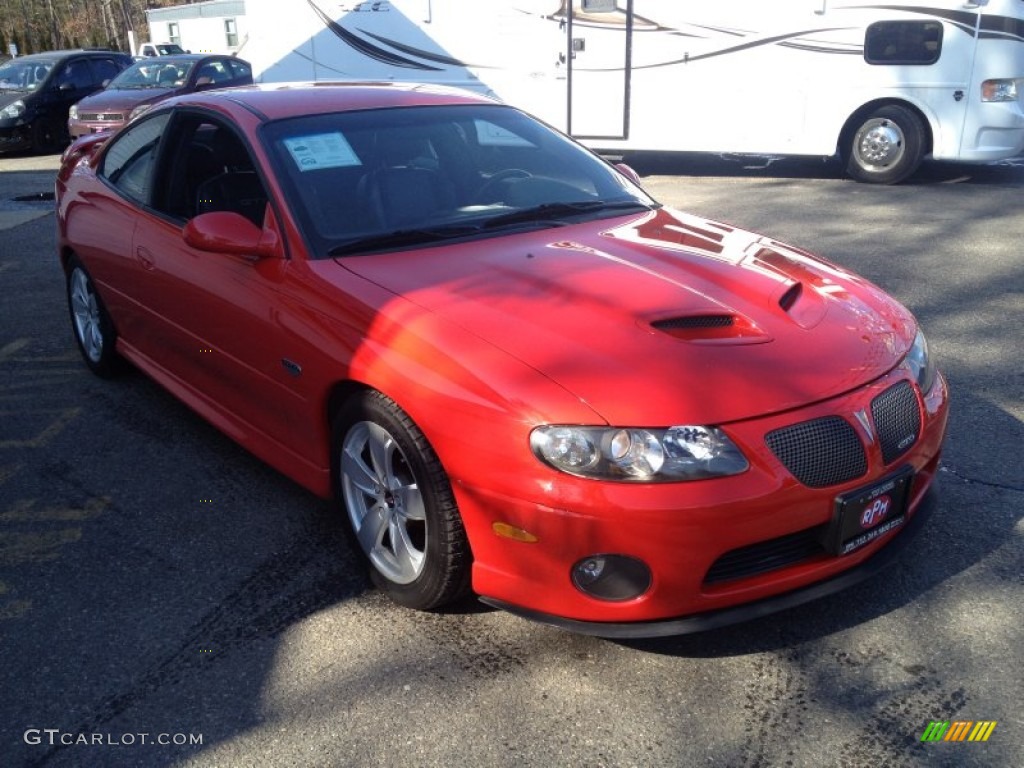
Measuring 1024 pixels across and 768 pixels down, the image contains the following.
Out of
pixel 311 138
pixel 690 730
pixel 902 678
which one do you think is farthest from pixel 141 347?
pixel 902 678

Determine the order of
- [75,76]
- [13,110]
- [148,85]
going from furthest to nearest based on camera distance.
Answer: [75,76] → [13,110] → [148,85]

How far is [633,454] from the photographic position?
102 inches

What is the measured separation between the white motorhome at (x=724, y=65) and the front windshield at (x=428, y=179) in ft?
24.2

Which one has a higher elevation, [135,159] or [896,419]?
[135,159]

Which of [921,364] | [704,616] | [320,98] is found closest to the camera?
[704,616]

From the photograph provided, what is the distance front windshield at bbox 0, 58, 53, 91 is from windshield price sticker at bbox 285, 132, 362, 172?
1424 cm

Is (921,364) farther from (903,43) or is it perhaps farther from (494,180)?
(903,43)

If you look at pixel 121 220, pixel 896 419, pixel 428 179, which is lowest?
pixel 896 419

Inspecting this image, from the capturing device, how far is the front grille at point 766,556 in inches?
105

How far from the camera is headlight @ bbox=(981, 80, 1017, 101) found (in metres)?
10.0

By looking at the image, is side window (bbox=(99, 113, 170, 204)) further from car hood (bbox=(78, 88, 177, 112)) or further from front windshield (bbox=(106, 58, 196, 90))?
front windshield (bbox=(106, 58, 196, 90))

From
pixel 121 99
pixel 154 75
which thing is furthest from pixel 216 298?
pixel 154 75

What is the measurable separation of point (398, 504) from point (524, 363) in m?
0.69

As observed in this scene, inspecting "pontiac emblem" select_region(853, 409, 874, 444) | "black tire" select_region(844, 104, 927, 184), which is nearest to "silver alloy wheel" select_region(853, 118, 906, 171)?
"black tire" select_region(844, 104, 927, 184)
